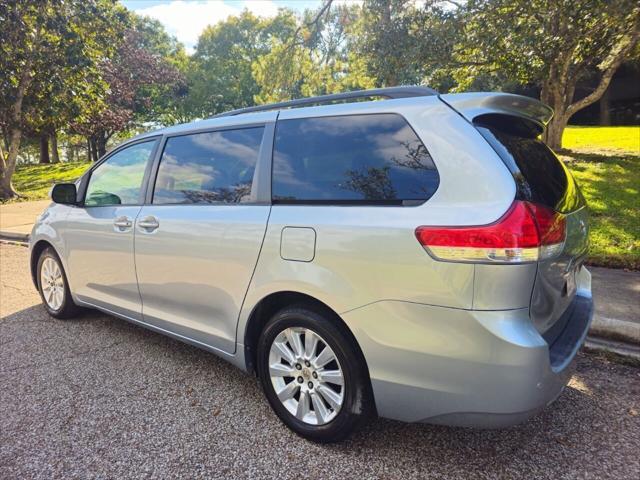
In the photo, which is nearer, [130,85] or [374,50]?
[374,50]

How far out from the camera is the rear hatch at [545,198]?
1907mm

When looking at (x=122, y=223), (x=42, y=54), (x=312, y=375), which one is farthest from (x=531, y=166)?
(x=42, y=54)

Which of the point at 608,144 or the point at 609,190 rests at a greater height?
the point at 608,144

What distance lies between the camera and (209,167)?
2.91 metres

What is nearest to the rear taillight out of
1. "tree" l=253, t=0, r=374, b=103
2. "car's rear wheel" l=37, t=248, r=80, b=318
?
"car's rear wheel" l=37, t=248, r=80, b=318

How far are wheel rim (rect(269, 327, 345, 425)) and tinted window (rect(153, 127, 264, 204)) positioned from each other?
88 cm

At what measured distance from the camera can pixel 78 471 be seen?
2.19 metres

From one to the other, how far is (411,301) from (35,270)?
13.7 ft

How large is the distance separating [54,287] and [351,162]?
3.48 metres

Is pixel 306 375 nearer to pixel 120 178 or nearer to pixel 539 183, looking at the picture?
pixel 539 183

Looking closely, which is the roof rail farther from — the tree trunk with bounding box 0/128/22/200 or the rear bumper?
the tree trunk with bounding box 0/128/22/200

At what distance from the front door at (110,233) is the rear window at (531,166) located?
2465 mm

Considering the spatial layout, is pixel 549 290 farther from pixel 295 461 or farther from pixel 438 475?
pixel 295 461

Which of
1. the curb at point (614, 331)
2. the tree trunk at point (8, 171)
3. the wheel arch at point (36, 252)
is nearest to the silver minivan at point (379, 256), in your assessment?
the curb at point (614, 331)
